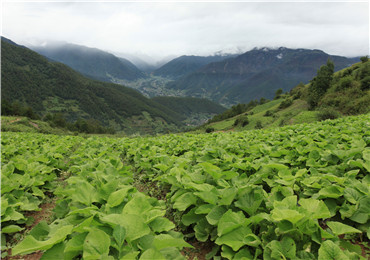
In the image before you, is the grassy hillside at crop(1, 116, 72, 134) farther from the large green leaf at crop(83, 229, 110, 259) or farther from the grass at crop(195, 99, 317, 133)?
the large green leaf at crop(83, 229, 110, 259)

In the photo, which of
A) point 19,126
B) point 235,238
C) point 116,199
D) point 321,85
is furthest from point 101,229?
point 321,85

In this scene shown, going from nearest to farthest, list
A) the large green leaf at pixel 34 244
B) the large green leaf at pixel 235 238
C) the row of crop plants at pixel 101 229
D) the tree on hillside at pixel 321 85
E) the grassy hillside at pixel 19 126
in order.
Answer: the large green leaf at pixel 34 244 → the row of crop plants at pixel 101 229 → the large green leaf at pixel 235 238 → the grassy hillside at pixel 19 126 → the tree on hillside at pixel 321 85

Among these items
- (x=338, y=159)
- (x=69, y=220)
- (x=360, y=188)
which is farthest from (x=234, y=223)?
(x=338, y=159)

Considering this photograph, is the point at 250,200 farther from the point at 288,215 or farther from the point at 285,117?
the point at 285,117

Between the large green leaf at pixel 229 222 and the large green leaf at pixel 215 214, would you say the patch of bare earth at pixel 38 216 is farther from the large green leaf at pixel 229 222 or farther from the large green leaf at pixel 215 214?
the large green leaf at pixel 229 222

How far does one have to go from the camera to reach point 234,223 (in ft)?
8.95

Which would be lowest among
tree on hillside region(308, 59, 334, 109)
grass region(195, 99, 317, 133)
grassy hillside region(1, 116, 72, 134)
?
grassy hillside region(1, 116, 72, 134)

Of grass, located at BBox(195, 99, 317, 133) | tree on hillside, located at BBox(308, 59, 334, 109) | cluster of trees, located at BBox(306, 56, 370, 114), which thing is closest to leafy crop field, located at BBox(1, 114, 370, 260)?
cluster of trees, located at BBox(306, 56, 370, 114)

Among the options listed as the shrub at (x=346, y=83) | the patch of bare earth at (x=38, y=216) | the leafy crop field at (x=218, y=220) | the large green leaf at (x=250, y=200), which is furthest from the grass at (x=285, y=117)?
the patch of bare earth at (x=38, y=216)

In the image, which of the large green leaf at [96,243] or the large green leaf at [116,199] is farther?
the large green leaf at [116,199]

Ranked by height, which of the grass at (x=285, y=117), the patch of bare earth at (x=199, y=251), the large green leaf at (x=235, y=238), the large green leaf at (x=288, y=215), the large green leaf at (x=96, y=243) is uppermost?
the large green leaf at (x=288, y=215)

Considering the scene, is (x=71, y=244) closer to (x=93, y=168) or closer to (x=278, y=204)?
(x=278, y=204)

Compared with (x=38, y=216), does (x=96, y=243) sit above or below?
above

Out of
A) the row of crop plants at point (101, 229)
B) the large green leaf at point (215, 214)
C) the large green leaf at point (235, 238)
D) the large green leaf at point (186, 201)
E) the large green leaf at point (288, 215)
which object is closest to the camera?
the row of crop plants at point (101, 229)
